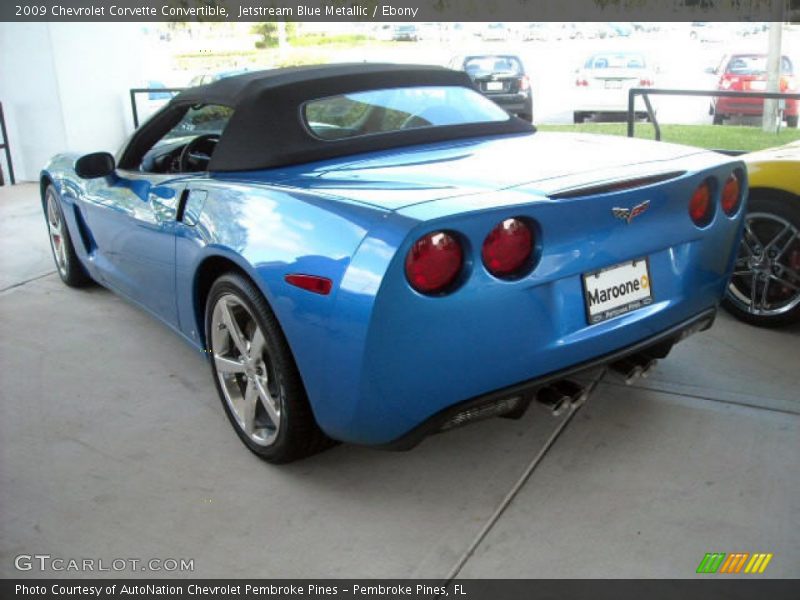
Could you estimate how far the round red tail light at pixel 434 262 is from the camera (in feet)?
7.04

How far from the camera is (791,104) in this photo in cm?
1155

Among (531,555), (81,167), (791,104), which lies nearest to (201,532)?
(531,555)

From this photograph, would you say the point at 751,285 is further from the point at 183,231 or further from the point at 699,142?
the point at 699,142

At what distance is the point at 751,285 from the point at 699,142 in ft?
23.7

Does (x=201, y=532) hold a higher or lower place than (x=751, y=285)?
lower

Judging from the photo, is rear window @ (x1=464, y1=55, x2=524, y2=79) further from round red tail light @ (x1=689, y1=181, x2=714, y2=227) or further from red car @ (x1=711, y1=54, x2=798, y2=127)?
round red tail light @ (x1=689, y1=181, x2=714, y2=227)

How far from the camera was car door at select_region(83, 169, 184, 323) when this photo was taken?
3.30m

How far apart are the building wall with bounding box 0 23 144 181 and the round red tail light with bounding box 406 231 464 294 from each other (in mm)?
9229

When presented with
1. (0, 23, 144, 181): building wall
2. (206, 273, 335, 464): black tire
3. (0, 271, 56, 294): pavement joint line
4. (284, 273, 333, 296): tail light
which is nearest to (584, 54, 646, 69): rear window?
(0, 23, 144, 181): building wall

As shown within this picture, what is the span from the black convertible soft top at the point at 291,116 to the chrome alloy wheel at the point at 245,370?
2.01ft

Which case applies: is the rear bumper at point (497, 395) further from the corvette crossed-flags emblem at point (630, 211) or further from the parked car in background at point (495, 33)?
the parked car in background at point (495, 33)

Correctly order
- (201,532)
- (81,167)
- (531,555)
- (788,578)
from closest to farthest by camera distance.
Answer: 1. (788,578)
2. (531,555)
3. (201,532)
4. (81,167)

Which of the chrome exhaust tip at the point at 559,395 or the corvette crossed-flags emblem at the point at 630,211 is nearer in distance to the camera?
the corvette crossed-flags emblem at the point at 630,211

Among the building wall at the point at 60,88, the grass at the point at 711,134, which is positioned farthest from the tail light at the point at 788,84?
the building wall at the point at 60,88
